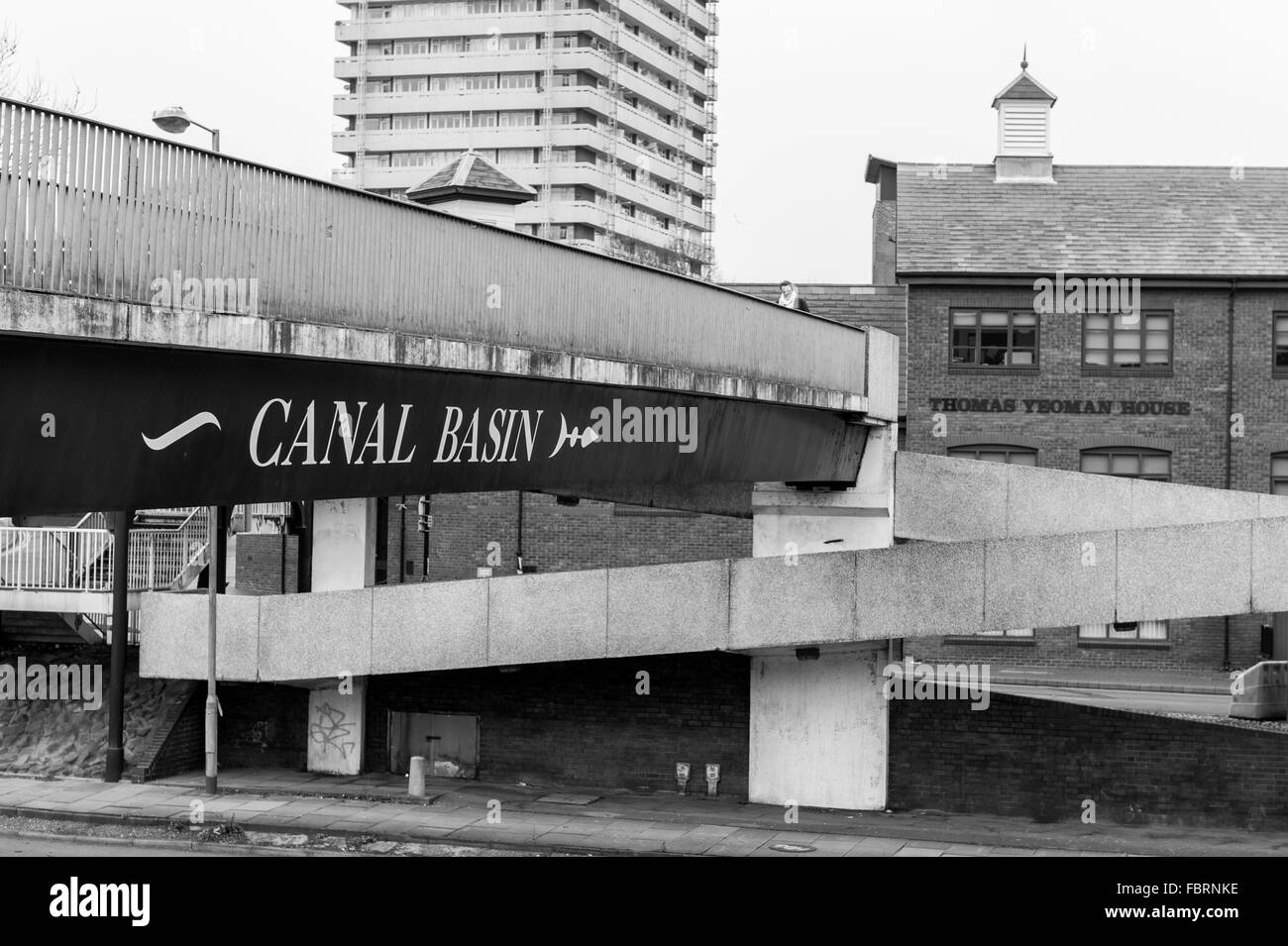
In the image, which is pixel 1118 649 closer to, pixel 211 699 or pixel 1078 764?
pixel 1078 764

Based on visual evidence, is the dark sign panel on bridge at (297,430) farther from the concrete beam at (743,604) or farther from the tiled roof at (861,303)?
the tiled roof at (861,303)

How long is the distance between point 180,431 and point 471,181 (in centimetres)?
1716

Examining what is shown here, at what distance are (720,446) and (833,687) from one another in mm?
5501

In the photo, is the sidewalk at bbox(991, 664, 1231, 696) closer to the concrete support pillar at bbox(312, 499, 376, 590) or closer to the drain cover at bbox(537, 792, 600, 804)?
the drain cover at bbox(537, 792, 600, 804)

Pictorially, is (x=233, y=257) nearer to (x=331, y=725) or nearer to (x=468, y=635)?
(x=468, y=635)

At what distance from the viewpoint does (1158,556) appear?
19641mm

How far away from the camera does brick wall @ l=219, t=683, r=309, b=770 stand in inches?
1018

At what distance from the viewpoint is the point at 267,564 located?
27594mm

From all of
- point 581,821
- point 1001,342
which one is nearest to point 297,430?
point 581,821

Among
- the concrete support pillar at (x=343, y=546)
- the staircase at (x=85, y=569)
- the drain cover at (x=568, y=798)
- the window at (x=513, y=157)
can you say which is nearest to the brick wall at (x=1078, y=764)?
the drain cover at (x=568, y=798)

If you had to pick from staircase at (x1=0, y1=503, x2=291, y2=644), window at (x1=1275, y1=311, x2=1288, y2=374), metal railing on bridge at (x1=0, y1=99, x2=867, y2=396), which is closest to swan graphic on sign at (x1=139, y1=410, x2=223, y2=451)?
metal railing on bridge at (x1=0, y1=99, x2=867, y2=396)

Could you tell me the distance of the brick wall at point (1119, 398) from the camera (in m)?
33.9

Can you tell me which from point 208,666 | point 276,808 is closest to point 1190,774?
point 276,808

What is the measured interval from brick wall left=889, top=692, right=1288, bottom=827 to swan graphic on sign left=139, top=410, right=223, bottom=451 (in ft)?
44.9
